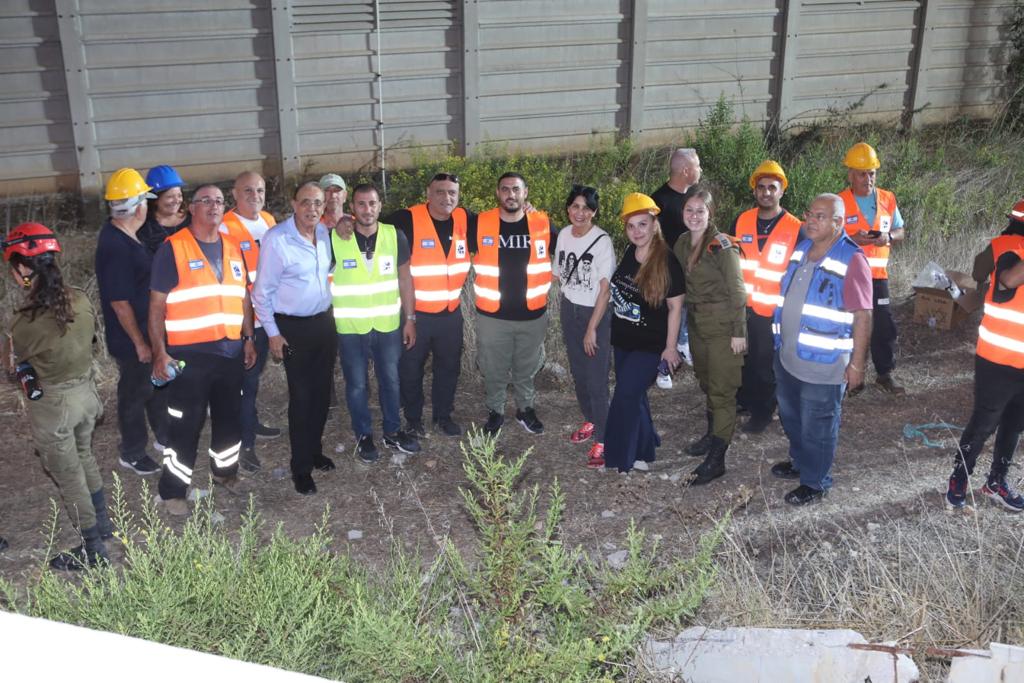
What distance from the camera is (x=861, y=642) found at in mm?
3742

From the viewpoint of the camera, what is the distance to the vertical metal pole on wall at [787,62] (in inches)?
479

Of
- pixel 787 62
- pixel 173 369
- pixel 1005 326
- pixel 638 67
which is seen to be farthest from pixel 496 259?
pixel 787 62

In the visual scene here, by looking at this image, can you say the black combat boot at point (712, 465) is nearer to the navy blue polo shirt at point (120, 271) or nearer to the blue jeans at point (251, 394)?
the blue jeans at point (251, 394)

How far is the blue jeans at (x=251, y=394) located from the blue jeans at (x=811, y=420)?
3182 millimetres

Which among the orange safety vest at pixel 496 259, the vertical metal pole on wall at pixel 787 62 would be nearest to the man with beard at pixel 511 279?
the orange safety vest at pixel 496 259

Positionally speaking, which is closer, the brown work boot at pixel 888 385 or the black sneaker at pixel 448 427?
the black sneaker at pixel 448 427

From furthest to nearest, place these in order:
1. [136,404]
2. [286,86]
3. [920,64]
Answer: [920,64] → [286,86] → [136,404]

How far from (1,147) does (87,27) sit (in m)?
1.38

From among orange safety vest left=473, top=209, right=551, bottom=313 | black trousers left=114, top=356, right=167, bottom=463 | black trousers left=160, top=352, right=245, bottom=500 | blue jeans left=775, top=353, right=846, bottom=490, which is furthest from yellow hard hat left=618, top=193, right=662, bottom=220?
black trousers left=114, top=356, right=167, bottom=463

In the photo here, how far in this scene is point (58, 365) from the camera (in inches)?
182

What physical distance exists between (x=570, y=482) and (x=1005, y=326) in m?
2.57

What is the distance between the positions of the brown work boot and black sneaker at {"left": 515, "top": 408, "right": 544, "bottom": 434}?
2.67 m

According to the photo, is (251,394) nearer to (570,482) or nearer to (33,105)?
(570,482)

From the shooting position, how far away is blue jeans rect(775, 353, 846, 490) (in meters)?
5.42
